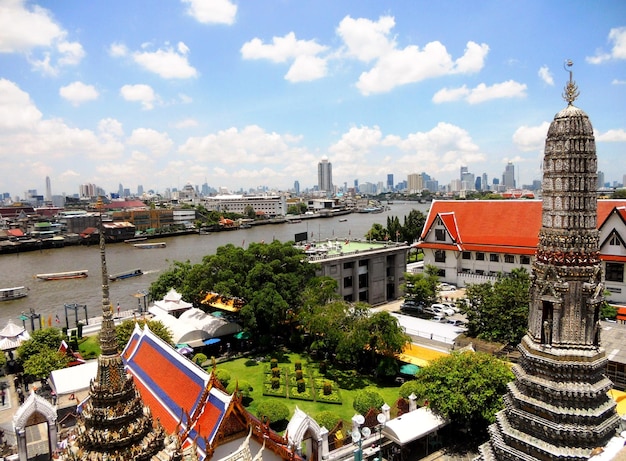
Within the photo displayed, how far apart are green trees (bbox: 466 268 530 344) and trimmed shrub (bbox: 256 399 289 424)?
10881mm

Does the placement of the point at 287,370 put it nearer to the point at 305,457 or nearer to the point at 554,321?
the point at 305,457

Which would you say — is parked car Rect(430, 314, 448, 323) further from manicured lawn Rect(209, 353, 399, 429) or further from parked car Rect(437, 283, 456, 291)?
manicured lawn Rect(209, 353, 399, 429)

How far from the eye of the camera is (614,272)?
29016 mm

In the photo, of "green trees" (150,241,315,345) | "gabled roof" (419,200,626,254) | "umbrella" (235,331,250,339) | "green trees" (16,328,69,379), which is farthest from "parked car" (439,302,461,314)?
"green trees" (16,328,69,379)

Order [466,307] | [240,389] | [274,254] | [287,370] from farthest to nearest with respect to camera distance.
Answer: [274,254], [466,307], [287,370], [240,389]

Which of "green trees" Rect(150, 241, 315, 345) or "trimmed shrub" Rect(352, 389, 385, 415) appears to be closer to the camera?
"trimmed shrub" Rect(352, 389, 385, 415)

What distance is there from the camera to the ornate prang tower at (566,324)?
9.55 meters

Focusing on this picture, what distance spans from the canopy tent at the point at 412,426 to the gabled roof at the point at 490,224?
70.7 feet

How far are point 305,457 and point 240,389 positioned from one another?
18.5 feet

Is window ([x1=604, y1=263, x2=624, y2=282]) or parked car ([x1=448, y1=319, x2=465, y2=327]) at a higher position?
window ([x1=604, y1=263, x2=624, y2=282])

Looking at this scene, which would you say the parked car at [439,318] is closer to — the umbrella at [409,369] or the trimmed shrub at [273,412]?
the umbrella at [409,369]

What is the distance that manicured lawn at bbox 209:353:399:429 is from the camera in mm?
18109

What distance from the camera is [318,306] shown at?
75.4ft

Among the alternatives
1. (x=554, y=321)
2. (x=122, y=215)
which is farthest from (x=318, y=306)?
(x=122, y=215)
